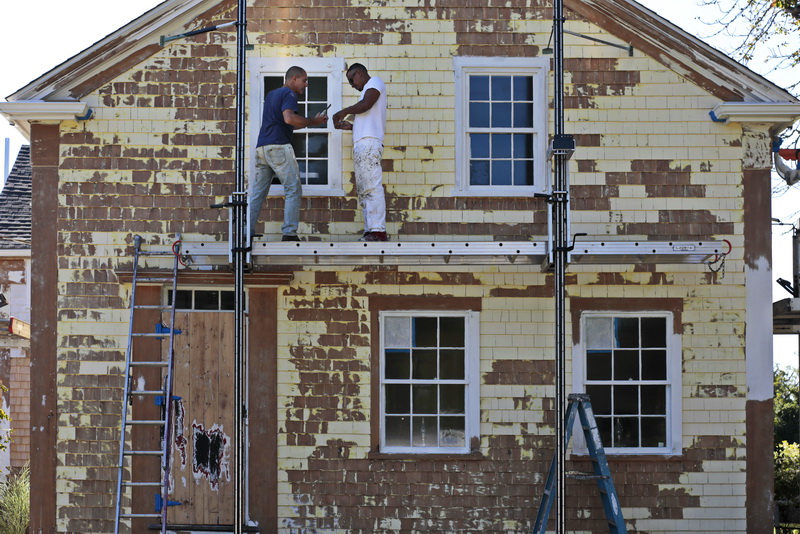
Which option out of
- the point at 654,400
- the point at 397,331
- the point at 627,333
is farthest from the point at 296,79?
the point at 654,400

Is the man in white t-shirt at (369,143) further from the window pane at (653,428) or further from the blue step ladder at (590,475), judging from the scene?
the window pane at (653,428)

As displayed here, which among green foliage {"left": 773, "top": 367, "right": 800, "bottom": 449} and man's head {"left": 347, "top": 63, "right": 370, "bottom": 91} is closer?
man's head {"left": 347, "top": 63, "right": 370, "bottom": 91}

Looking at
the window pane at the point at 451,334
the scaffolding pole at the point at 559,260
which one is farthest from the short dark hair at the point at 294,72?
the window pane at the point at 451,334

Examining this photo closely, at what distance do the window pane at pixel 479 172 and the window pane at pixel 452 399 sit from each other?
2.36 m

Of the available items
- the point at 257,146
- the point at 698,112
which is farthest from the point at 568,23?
the point at 257,146

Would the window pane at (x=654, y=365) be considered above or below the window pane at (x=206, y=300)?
below

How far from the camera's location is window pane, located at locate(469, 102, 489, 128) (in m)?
12.1

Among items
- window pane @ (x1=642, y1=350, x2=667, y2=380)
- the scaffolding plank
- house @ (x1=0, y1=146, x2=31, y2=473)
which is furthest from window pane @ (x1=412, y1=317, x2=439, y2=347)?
house @ (x1=0, y1=146, x2=31, y2=473)

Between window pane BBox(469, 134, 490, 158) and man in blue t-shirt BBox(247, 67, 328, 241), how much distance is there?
1.87m

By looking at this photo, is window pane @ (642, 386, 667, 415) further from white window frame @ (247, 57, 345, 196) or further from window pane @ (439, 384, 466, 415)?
white window frame @ (247, 57, 345, 196)

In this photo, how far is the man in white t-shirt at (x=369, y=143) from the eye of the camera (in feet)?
36.8

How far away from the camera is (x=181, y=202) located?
1188cm

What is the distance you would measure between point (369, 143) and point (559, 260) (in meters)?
2.54

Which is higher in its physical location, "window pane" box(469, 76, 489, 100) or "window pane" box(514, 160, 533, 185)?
"window pane" box(469, 76, 489, 100)
